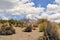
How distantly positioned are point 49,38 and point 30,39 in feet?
6.92

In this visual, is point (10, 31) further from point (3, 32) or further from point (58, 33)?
point (58, 33)

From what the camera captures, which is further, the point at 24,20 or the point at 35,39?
the point at 24,20

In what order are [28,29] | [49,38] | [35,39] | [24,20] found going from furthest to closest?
[24,20] → [28,29] → [35,39] → [49,38]

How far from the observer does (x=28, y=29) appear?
25297 millimetres

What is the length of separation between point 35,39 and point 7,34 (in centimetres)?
449

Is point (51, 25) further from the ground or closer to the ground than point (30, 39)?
further from the ground

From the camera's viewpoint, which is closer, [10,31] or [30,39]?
[30,39]

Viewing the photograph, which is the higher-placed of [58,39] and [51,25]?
[51,25]

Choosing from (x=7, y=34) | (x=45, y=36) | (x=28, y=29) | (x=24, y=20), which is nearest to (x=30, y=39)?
(x=45, y=36)

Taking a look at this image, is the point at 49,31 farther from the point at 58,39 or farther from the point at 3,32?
the point at 3,32

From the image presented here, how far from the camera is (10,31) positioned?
22672 mm

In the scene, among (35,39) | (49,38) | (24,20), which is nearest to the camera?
(49,38)

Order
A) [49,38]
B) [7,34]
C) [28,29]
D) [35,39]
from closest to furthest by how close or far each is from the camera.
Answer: [49,38], [35,39], [7,34], [28,29]

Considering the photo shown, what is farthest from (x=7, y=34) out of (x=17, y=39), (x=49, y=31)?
(x=49, y=31)
